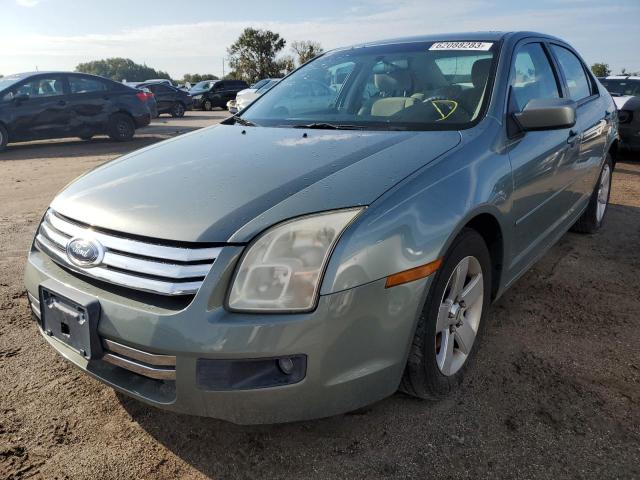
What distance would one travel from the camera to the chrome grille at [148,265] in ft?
5.31

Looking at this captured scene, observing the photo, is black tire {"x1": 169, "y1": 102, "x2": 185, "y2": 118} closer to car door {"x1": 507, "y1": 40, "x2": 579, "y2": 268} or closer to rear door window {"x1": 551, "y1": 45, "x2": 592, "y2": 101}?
rear door window {"x1": 551, "y1": 45, "x2": 592, "y2": 101}

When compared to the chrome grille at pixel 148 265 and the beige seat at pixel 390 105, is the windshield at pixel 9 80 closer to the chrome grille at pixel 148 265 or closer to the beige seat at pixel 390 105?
the beige seat at pixel 390 105

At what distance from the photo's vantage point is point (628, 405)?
2.13 metres

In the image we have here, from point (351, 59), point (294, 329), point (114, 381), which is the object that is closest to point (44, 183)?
point (351, 59)

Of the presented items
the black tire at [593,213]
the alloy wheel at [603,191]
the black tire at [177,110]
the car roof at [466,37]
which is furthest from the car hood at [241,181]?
the black tire at [177,110]

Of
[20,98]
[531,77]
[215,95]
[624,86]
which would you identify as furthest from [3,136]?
[215,95]

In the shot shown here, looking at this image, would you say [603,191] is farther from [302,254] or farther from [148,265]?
[148,265]

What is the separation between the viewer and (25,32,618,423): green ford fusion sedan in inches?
62.8

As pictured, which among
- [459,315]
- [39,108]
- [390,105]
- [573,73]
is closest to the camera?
[459,315]

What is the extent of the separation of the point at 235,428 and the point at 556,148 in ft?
7.39

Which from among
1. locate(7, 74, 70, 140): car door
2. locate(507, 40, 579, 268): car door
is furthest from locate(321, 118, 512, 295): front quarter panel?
locate(7, 74, 70, 140): car door

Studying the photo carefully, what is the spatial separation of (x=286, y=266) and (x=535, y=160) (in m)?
1.62

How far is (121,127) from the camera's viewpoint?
10938 mm

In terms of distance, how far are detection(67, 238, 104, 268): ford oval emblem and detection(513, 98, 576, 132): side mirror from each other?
1.94 meters
